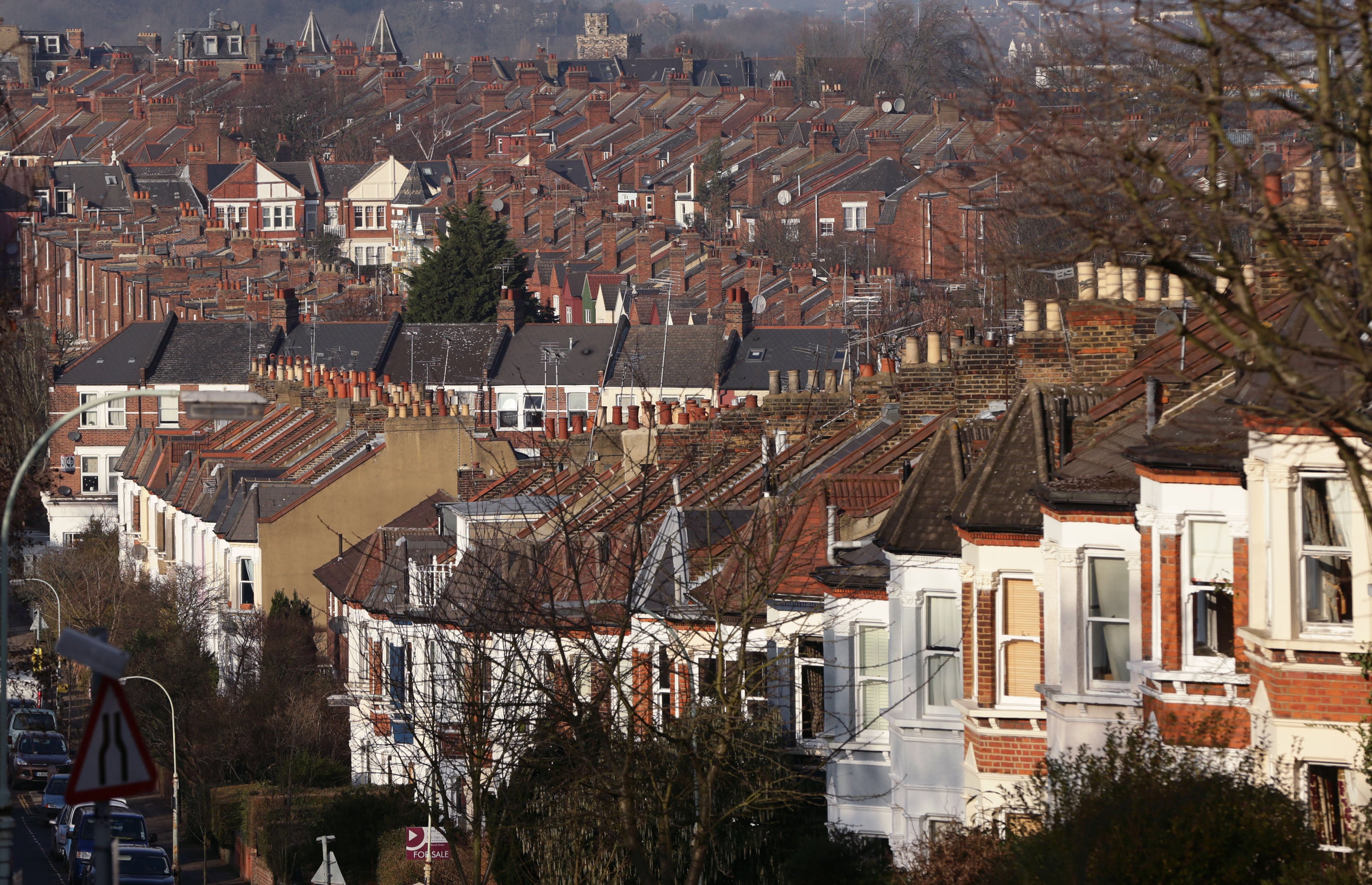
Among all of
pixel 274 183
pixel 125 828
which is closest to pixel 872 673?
pixel 125 828

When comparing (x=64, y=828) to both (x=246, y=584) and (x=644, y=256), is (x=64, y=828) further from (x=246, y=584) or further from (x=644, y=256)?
(x=644, y=256)

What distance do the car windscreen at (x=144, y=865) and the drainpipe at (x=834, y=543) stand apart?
53.0 ft

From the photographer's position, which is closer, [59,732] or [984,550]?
[984,550]

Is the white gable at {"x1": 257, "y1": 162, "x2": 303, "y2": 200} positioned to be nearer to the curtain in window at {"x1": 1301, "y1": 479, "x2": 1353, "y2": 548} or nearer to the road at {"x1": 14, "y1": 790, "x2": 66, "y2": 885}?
the road at {"x1": 14, "y1": 790, "x2": 66, "y2": 885}

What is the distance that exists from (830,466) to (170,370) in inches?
2983

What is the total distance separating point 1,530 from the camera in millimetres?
17625

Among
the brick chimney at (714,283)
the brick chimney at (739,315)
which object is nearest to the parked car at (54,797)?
the brick chimney at (739,315)

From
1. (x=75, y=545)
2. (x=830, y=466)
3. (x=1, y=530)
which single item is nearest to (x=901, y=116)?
(x=75, y=545)

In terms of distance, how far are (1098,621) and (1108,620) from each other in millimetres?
117

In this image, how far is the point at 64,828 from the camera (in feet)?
150

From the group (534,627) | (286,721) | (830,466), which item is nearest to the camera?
(534,627)

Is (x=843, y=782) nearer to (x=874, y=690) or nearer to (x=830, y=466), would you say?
(x=874, y=690)

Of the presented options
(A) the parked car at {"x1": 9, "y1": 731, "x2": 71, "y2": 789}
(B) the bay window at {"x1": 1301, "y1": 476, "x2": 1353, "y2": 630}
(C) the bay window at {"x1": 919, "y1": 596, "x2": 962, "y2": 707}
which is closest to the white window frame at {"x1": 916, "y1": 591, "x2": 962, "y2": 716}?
(C) the bay window at {"x1": 919, "y1": 596, "x2": 962, "y2": 707}

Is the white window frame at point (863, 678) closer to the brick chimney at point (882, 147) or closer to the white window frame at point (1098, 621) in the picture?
the white window frame at point (1098, 621)
